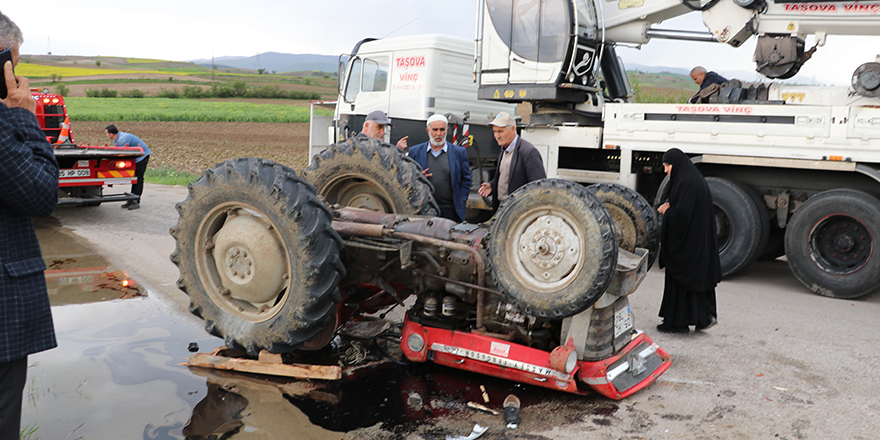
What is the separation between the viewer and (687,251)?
215 inches

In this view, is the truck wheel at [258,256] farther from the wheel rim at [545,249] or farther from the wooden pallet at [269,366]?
the wheel rim at [545,249]

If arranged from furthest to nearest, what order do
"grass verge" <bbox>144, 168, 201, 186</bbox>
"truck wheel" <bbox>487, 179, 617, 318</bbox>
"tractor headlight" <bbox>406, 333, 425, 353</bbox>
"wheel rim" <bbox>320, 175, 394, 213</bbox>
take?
"grass verge" <bbox>144, 168, 201, 186</bbox> → "wheel rim" <bbox>320, 175, 394, 213</bbox> → "tractor headlight" <bbox>406, 333, 425, 353</bbox> → "truck wheel" <bbox>487, 179, 617, 318</bbox>

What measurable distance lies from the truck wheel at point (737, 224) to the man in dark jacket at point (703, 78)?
1313 millimetres

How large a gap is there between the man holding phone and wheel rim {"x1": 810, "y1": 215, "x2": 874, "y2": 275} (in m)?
7.34

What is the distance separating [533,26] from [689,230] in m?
4.28

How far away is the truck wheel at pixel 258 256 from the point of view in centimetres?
391

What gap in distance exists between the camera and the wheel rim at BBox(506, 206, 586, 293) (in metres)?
3.60

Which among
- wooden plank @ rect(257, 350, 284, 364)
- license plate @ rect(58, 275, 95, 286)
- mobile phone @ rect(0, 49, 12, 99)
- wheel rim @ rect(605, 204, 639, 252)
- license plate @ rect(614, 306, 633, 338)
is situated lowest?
license plate @ rect(58, 275, 95, 286)

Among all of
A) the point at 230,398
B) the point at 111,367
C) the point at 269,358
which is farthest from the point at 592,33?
the point at 111,367

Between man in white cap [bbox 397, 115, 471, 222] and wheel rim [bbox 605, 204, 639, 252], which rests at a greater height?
man in white cap [bbox 397, 115, 471, 222]

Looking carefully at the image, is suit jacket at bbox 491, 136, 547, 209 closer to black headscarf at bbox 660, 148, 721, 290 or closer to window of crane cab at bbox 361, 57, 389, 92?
black headscarf at bbox 660, 148, 721, 290

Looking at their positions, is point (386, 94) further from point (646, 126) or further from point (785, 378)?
point (785, 378)

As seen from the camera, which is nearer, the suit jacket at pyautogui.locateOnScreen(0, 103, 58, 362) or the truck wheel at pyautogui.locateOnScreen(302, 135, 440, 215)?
the suit jacket at pyautogui.locateOnScreen(0, 103, 58, 362)

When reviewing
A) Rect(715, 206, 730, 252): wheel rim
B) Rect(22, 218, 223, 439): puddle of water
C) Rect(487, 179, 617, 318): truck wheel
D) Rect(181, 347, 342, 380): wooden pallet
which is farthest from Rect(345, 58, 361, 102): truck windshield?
Rect(487, 179, 617, 318): truck wheel
